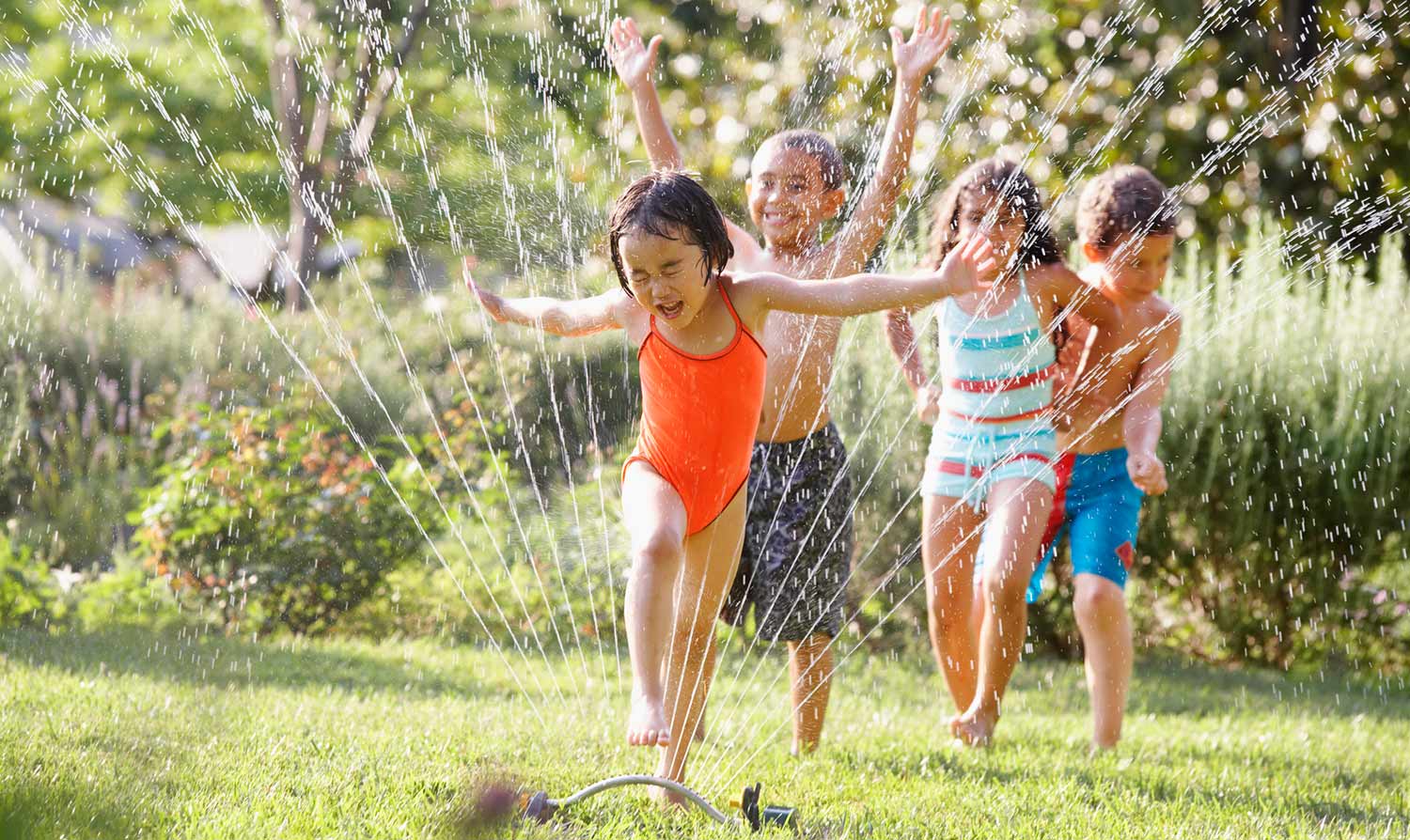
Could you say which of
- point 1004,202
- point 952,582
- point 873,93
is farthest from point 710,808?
point 873,93

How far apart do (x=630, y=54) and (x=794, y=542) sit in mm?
1380

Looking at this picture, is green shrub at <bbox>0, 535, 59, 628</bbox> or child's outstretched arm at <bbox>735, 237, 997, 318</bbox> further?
green shrub at <bbox>0, 535, 59, 628</bbox>

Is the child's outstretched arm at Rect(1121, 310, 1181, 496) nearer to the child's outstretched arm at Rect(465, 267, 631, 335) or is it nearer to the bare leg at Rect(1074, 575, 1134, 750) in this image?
the bare leg at Rect(1074, 575, 1134, 750)

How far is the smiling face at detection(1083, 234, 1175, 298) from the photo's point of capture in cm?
386

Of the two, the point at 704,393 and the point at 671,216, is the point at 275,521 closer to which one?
the point at 704,393

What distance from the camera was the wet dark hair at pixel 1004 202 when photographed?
3.80 meters

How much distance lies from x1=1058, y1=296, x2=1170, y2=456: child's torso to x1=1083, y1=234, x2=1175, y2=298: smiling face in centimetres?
7

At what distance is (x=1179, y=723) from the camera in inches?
196

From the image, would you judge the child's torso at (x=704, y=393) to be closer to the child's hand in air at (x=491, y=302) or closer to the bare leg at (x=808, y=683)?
the child's hand in air at (x=491, y=302)

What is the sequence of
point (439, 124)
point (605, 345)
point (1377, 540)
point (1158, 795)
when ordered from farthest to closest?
point (439, 124), point (605, 345), point (1377, 540), point (1158, 795)

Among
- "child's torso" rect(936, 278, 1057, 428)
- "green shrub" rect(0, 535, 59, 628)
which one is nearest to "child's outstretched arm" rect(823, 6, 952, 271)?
"child's torso" rect(936, 278, 1057, 428)

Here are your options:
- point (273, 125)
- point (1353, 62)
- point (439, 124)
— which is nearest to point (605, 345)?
point (439, 124)

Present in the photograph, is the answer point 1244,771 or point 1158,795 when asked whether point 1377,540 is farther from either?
point 1158,795

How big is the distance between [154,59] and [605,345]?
461 inches
